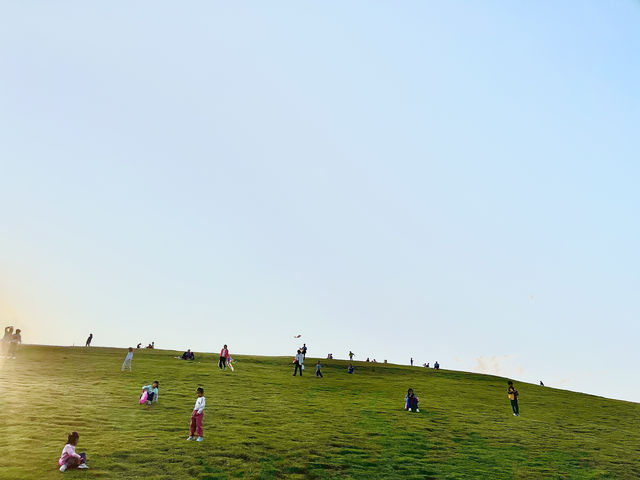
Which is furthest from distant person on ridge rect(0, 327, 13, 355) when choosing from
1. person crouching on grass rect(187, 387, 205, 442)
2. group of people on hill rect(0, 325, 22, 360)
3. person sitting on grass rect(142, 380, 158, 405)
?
person crouching on grass rect(187, 387, 205, 442)

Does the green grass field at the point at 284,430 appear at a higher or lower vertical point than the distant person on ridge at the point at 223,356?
lower

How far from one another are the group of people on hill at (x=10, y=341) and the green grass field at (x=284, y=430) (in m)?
1.49

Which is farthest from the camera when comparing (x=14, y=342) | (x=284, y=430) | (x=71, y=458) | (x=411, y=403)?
(x=14, y=342)

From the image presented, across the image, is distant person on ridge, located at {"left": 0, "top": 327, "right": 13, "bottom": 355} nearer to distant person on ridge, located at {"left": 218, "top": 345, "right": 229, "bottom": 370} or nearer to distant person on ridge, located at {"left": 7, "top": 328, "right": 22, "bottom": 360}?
distant person on ridge, located at {"left": 7, "top": 328, "right": 22, "bottom": 360}

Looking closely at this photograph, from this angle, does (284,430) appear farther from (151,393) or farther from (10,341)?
(10,341)

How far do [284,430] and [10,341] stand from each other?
34112 millimetres

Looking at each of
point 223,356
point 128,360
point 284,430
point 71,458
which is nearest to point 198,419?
point 284,430

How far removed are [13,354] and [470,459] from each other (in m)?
43.1

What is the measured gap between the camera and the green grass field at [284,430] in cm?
1806

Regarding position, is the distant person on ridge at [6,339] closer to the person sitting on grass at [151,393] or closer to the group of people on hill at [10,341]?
the group of people on hill at [10,341]

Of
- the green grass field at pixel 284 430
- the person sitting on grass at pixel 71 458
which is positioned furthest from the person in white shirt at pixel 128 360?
the person sitting on grass at pixel 71 458

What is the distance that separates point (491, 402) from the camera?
42500mm

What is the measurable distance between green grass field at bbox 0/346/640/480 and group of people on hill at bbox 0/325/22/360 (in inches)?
58.5

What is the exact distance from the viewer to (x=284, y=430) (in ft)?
78.8
